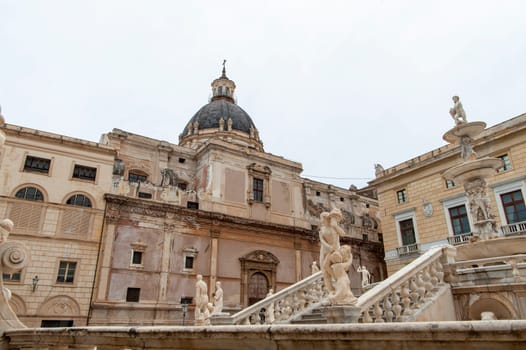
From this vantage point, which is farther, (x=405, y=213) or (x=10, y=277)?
(x=405, y=213)

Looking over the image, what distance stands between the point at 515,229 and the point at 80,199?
24070 millimetres

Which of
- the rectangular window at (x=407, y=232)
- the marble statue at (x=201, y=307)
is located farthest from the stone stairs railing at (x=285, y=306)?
the rectangular window at (x=407, y=232)

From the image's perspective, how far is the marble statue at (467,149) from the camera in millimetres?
11141

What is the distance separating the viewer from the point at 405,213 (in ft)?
82.2

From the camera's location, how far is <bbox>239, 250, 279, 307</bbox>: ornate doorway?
24250 millimetres

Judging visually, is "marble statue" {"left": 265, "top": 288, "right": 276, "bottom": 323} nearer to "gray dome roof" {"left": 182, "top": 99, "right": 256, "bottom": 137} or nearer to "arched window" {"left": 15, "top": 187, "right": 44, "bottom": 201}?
"arched window" {"left": 15, "top": 187, "right": 44, "bottom": 201}

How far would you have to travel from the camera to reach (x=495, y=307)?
703 centimetres

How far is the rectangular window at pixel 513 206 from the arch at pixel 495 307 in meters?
15.1

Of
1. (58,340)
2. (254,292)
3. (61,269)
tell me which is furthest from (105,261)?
(58,340)

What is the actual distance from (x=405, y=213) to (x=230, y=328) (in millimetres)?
24230

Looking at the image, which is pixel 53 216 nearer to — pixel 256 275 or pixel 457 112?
pixel 256 275

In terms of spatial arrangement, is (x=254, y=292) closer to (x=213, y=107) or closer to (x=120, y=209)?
(x=120, y=209)

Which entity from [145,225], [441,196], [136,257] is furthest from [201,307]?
[441,196]

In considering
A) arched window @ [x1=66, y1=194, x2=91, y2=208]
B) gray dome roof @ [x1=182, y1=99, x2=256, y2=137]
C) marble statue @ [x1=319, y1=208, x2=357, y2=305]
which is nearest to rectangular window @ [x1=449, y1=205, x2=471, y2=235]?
marble statue @ [x1=319, y1=208, x2=357, y2=305]
